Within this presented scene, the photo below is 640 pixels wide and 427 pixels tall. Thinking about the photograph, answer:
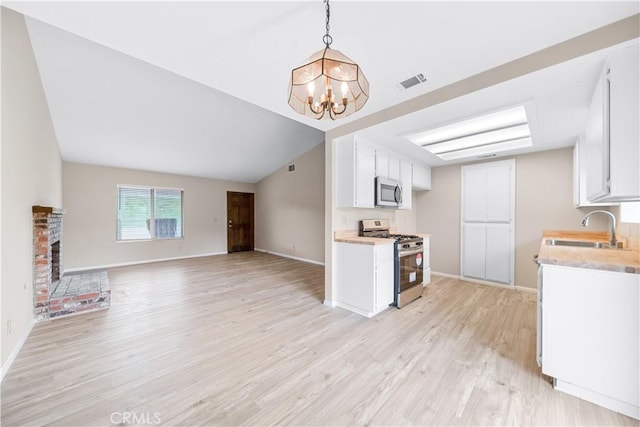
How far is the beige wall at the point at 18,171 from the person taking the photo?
2000mm

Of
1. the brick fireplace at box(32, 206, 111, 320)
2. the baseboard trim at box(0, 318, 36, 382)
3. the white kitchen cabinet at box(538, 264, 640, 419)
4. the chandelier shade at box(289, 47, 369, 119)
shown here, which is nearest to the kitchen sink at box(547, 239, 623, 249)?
the white kitchen cabinet at box(538, 264, 640, 419)

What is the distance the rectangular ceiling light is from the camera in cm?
277

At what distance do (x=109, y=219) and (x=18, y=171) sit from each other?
4.54 m

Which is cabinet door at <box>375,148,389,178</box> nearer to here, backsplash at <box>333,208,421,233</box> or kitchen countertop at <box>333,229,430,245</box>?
backsplash at <box>333,208,421,233</box>

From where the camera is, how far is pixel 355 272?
127 inches

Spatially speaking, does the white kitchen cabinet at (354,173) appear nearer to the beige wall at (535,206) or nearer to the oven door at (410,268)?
the oven door at (410,268)

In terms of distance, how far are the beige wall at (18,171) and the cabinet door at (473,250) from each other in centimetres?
593

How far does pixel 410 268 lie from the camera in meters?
3.58

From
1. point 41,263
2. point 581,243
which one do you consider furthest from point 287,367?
point 581,243

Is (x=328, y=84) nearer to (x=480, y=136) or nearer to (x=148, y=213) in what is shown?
(x=480, y=136)

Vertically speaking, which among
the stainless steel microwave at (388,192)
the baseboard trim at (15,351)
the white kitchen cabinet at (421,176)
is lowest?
the baseboard trim at (15,351)

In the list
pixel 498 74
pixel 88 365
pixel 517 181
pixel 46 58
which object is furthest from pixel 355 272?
pixel 46 58

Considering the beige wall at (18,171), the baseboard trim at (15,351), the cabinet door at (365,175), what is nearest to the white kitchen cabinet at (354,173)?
the cabinet door at (365,175)

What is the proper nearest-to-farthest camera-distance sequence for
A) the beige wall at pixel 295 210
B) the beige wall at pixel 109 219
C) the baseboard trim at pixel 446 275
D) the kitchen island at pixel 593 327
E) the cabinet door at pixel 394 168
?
the kitchen island at pixel 593 327
the cabinet door at pixel 394 168
the baseboard trim at pixel 446 275
the beige wall at pixel 109 219
the beige wall at pixel 295 210
